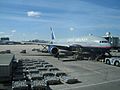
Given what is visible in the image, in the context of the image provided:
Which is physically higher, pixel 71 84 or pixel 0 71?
pixel 0 71

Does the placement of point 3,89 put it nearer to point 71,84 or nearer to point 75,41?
point 71,84

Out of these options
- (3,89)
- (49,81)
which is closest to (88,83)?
(49,81)

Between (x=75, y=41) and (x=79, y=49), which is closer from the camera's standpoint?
(x=79, y=49)

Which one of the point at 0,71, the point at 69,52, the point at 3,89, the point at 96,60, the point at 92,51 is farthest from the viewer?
the point at 69,52

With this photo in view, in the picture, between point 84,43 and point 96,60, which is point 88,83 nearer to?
point 96,60

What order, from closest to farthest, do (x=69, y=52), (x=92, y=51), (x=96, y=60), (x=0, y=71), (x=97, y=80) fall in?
(x=0, y=71) < (x=97, y=80) < (x=96, y=60) < (x=92, y=51) < (x=69, y=52)

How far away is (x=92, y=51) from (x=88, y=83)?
957 inches

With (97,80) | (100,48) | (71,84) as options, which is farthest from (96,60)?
(71,84)

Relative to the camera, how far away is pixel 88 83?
74.0 ft

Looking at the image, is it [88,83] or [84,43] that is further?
[84,43]

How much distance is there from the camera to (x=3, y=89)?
19203mm

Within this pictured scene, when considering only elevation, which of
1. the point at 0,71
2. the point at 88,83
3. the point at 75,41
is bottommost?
the point at 88,83

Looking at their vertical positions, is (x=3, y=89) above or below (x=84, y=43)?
below

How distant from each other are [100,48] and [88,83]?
2288 cm
